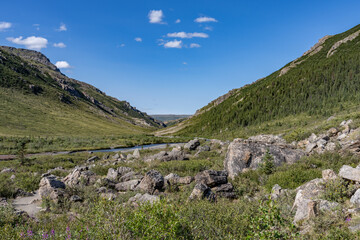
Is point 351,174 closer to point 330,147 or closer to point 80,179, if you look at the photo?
point 330,147

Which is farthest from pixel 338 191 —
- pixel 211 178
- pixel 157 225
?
pixel 157 225

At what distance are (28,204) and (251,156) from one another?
588 inches

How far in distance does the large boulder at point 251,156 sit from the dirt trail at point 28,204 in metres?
11.9

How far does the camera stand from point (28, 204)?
1258 cm

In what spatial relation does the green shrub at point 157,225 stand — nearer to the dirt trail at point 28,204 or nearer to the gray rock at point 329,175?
the gray rock at point 329,175

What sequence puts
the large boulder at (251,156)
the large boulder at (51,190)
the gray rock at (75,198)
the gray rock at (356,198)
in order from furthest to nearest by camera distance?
the large boulder at (251,156) → the large boulder at (51,190) → the gray rock at (75,198) → the gray rock at (356,198)

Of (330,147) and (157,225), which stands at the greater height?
(330,147)

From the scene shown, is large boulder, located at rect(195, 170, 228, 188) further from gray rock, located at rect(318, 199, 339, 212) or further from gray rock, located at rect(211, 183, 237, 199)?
gray rock, located at rect(318, 199, 339, 212)

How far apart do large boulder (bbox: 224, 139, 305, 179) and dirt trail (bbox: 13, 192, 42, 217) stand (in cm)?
1194

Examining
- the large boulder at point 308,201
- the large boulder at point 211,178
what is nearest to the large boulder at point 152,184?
the large boulder at point 211,178

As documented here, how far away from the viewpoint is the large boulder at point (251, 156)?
48.3 ft

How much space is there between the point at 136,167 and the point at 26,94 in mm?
144471

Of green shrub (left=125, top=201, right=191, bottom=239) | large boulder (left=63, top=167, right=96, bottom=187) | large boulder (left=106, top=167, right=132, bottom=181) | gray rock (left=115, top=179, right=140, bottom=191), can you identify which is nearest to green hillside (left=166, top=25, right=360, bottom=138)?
large boulder (left=106, top=167, right=132, bottom=181)

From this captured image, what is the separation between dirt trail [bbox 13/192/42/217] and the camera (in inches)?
447
